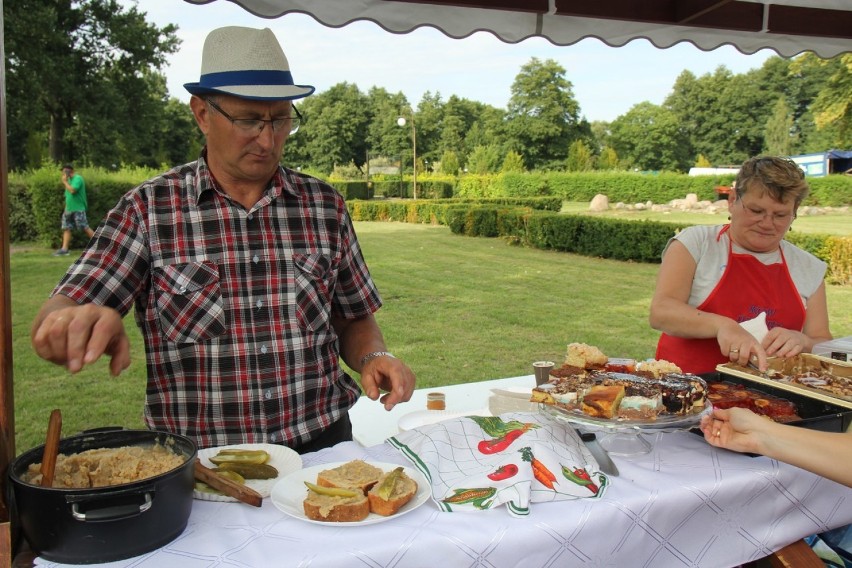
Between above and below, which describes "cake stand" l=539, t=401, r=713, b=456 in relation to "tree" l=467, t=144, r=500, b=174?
below

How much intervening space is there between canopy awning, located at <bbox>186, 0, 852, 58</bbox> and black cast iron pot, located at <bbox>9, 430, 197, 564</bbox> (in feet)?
7.39

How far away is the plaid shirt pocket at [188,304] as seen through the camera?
6.30ft

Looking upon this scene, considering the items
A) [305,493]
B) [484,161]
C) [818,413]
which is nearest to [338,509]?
[305,493]

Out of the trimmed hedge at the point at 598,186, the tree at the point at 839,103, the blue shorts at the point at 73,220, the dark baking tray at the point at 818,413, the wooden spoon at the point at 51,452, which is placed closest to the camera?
the wooden spoon at the point at 51,452

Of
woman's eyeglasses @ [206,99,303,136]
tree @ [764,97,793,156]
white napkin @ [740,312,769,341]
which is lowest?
white napkin @ [740,312,769,341]

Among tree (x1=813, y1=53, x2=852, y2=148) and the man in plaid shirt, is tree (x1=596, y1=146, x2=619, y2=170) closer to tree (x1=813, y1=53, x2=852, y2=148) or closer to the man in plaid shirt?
tree (x1=813, y1=53, x2=852, y2=148)

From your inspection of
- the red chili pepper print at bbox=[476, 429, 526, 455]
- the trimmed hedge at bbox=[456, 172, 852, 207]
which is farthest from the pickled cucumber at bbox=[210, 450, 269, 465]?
the trimmed hedge at bbox=[456, 172, 852, 207]

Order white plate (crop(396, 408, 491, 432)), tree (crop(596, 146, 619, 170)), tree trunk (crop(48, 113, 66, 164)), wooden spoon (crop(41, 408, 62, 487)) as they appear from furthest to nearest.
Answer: tree (crop(596, 146, 619, 170)) → tree trunk (crop(48, 113, 66, 164)) → white plate (crop(396, 408, 491, 432)) → wooden spoon (crop(41, 408, 62, 487))

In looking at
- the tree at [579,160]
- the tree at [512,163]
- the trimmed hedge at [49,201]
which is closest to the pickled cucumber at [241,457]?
the trimmed hedge at [49,201]

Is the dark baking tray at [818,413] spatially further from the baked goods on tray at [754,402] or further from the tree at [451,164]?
the tree at [451,164]

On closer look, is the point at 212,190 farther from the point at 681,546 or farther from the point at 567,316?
the point at 567,316

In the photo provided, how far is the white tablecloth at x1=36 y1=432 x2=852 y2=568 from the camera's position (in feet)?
4.24

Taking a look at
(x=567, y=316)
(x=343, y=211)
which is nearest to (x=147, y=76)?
(x=567, y=316)

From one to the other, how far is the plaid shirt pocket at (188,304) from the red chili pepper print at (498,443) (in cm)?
81
